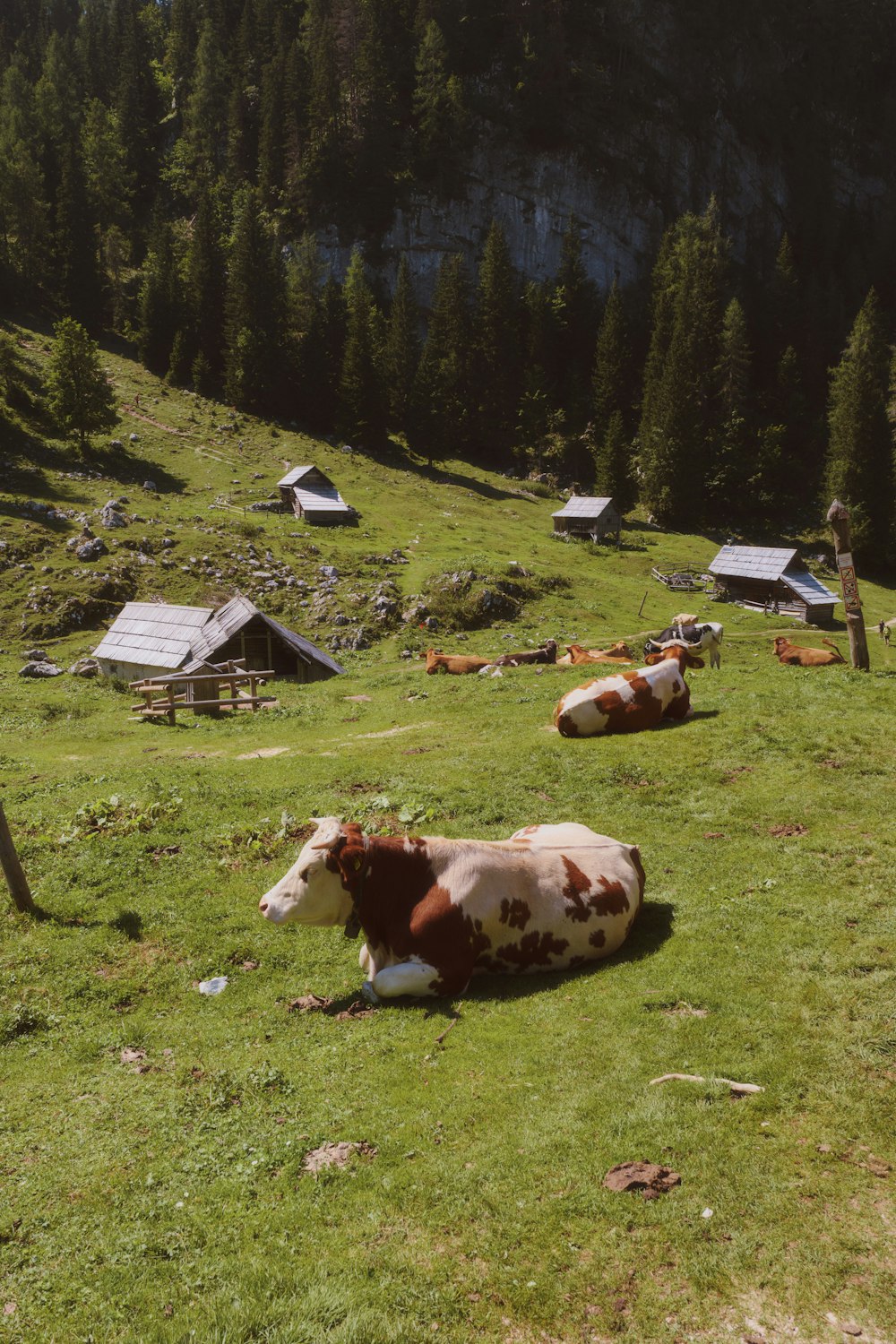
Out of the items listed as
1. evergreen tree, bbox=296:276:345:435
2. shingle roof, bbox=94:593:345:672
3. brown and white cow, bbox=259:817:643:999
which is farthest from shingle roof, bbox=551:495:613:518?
brown and white cow, bbox=259:817:643:999

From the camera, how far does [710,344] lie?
295ft

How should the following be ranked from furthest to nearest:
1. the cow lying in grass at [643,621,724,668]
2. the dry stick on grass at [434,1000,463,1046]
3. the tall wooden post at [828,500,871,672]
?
the cow lying in grass at [643,621,724,668] < the tall wooden post at [828,500,871,672] < the dry stick on grass at [434,1000,463,1046]

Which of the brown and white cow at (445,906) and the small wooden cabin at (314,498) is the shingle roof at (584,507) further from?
the brown and white cow at (445,906)

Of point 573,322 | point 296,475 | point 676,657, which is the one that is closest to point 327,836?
point 676,657

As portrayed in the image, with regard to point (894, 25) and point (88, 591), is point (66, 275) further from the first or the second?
point (894, 25)

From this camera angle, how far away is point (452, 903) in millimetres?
9305

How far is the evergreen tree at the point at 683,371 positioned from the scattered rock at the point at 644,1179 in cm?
7722

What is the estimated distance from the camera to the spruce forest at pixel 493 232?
86312mm

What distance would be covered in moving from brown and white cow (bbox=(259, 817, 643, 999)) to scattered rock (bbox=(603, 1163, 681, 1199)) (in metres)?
3.32

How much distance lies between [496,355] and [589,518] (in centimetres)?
3773

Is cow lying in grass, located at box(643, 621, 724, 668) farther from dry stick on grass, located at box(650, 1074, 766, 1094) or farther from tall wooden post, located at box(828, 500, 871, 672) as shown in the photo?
dry stick on grass, located at box(650, 1074, 766, 1094)

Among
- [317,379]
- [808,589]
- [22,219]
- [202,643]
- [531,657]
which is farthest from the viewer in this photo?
[22,219]

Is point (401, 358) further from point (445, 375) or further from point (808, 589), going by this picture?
point (808, 589)

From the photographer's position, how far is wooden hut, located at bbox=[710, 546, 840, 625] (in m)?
54.9
